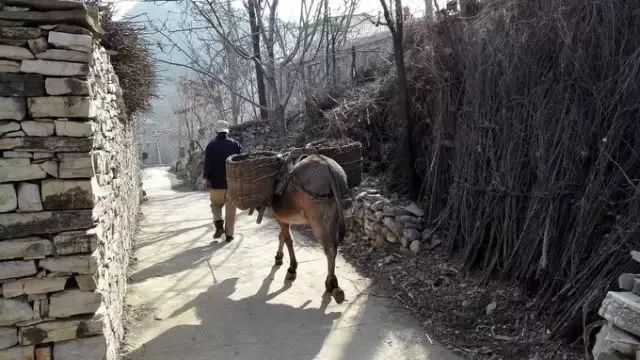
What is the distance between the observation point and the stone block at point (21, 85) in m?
2.99

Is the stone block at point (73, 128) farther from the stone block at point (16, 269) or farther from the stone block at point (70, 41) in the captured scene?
the stone block at point (16, 269)

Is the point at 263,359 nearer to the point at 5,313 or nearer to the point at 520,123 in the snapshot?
the point at 5,313

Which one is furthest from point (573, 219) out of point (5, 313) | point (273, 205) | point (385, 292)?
point (5, 313)

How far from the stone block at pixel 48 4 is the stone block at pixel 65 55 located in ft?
0.97

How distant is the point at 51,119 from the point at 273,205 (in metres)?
2.97

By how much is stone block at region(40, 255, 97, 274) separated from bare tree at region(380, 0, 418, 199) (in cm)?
483

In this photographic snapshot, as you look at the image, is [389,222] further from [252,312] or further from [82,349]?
[82,349]

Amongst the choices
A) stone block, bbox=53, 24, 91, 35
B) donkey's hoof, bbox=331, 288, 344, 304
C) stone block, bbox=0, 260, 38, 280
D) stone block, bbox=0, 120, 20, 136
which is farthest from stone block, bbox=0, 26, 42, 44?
donkey's hoof, bbox=331, 288, 344, 304

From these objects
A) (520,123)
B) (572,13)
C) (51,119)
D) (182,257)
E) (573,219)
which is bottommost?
(182,257)

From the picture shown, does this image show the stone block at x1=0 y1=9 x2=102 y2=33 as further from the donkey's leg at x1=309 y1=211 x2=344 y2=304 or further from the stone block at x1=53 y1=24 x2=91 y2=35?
the donkey's leg at x1=309 y1=211 x2=344 y2=304

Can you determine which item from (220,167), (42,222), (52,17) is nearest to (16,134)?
(42,222)

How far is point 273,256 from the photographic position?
6.95 meters

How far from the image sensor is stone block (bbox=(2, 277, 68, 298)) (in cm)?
305

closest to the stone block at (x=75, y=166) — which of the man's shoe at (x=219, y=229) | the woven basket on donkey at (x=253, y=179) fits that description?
the woven basket on donkey at (x=253, y=179)
